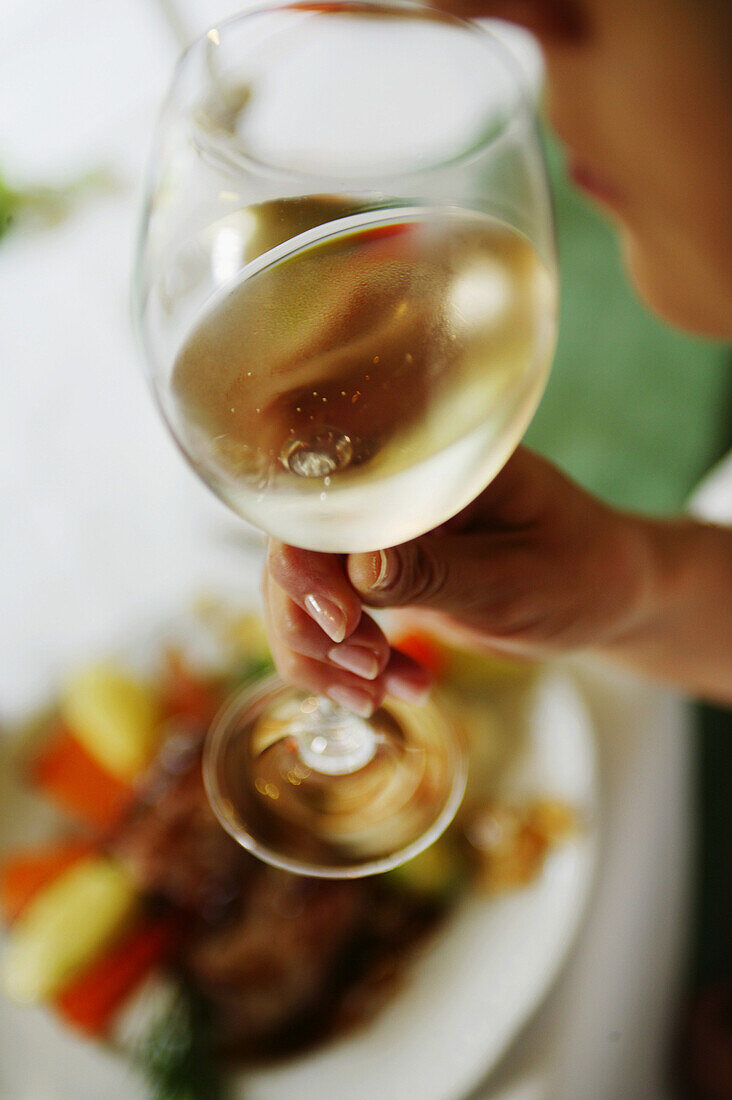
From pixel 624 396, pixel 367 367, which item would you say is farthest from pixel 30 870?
pixel 624 396

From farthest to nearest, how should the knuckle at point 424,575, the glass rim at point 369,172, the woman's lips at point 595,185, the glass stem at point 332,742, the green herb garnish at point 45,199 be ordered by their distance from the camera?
the green herb garnish at point 45,199, the woman's lips at point 595,185, the glass stem at point 332,742, the knuckle at point 424,575, the glass rim at point 369,172

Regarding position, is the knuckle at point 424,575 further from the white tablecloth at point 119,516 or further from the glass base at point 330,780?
the white tablecloth at point 119,516

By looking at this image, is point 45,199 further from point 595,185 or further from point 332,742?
point 332,742

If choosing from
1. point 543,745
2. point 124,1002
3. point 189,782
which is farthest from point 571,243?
point 124,1002

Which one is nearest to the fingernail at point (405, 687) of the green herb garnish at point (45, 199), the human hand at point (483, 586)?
the human hand at point (483, 586)

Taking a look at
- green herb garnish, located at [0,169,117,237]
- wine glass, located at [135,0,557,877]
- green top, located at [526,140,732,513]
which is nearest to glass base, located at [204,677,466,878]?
wine glass, located at [135,0,557,877]
